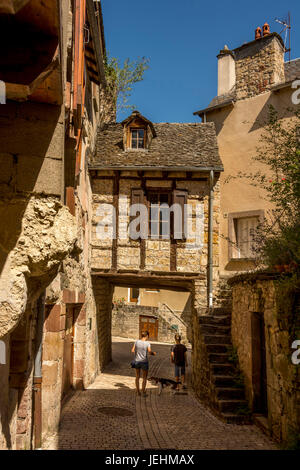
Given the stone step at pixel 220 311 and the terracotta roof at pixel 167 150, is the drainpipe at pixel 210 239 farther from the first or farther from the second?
the terracotta roof at pixel 167 150

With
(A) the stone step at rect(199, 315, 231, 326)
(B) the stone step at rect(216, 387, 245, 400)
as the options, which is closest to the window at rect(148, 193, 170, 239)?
(A) the stone step at rect(199, 315, 231, 326)

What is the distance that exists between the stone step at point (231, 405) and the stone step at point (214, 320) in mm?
2684

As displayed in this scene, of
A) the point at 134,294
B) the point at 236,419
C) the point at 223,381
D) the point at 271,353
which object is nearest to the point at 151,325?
the point at 134,294

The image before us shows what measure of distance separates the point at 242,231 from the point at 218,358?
573 cm

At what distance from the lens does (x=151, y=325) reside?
2497 centimetres

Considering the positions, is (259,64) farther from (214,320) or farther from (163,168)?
(214,320)

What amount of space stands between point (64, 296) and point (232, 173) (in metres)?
8.78

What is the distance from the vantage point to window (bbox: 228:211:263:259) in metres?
13.2

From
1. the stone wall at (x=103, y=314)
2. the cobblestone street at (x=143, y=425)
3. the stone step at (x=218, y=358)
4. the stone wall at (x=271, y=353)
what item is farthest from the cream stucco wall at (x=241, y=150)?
the cobblestone street at (x=143, y=425)

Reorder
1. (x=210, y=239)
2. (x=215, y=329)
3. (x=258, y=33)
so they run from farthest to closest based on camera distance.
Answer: (x=258, y=33) < (x=210, y=239) < (x=215, y=329)

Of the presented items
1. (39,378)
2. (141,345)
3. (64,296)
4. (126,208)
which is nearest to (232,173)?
(126,208)

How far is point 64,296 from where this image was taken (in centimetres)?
702

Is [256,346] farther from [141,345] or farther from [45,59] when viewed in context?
[45,59]

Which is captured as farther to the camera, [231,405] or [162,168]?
[162,168]
